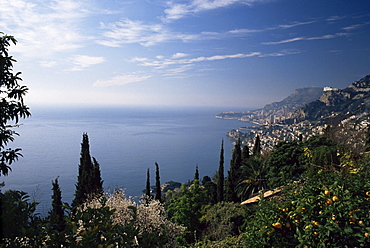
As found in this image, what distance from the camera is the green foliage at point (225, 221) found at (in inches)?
312

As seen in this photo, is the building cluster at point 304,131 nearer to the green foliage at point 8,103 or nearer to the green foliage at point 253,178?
the green foliage at point 253,178

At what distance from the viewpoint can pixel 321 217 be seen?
2809mm

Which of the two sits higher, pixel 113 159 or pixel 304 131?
pixel 304 131

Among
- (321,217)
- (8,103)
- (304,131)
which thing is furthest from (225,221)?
(304,131)

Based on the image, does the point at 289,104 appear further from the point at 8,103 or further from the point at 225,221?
the point at 8,103

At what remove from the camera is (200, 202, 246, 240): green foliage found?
26.0 ft

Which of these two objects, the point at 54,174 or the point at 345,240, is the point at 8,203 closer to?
the point at 345,240

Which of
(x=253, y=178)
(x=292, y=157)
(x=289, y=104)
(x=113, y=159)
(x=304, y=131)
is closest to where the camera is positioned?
(x=292, y=157)

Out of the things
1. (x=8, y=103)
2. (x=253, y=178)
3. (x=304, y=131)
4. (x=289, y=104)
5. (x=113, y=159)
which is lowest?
(x=113, y=159)

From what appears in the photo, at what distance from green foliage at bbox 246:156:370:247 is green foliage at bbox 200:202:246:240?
4.62m

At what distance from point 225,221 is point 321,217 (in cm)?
596

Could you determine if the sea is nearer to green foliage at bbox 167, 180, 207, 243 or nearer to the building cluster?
the building cluster

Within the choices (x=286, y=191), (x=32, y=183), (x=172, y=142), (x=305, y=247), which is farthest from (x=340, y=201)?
(x=172, y=142)

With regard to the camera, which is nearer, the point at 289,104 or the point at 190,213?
the point at 190,213
